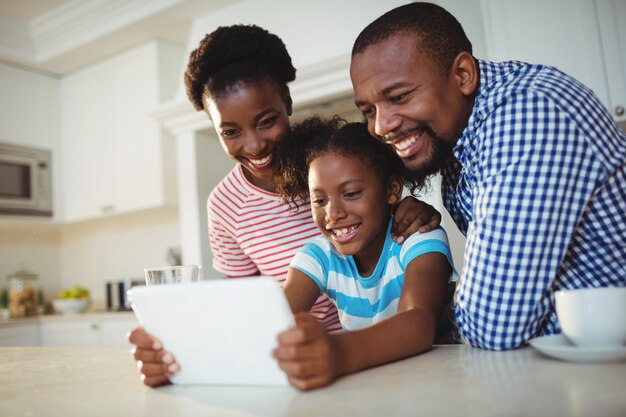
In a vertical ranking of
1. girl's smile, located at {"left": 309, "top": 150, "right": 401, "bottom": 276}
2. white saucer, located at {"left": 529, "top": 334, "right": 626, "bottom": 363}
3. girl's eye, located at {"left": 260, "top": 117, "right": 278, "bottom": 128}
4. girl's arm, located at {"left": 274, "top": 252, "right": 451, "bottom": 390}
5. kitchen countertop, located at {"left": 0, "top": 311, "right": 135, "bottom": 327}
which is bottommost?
kitchen countertop, located at {"left": 0, "top": 311, "right": 135, "bottom": 327}

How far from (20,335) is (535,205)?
352 centimetres

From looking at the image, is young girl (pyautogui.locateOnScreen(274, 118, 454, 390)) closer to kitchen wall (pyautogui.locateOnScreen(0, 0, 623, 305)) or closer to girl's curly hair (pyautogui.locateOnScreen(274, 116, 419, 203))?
girl's curly hair (pyautogui.locateOnScreen(274, 116, 419, 203))

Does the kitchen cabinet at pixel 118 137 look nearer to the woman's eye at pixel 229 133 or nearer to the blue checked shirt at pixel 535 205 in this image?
the woman's eye at pixel 229 133

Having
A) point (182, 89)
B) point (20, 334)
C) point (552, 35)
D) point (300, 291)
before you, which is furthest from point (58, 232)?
point (300, 291)

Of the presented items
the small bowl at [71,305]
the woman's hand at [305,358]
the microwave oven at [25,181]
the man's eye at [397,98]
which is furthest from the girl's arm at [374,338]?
the microwave oven at [25,181]

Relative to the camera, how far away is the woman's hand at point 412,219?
3.65 feet

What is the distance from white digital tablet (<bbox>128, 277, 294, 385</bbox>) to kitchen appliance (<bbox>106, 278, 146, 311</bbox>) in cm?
304

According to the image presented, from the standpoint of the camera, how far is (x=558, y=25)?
2.31m

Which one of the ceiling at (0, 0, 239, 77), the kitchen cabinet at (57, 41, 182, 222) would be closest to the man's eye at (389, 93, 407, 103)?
the ceiling at (0, 0, 239, 77)

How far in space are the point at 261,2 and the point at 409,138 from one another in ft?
7.27

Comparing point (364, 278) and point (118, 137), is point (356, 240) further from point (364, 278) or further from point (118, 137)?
point (118, 137)

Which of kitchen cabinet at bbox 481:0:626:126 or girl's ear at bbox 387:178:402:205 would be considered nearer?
girl's ear at bbox 387:178:402:205

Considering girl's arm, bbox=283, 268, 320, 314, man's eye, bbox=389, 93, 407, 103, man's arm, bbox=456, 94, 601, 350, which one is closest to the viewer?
man's arm, bbox=456, 94, 601, 350

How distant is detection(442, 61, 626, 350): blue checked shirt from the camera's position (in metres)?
0.82
